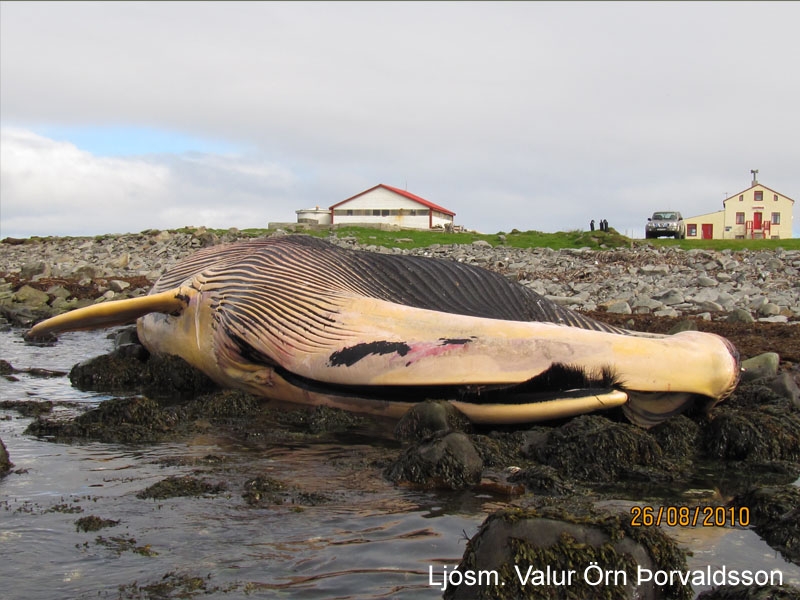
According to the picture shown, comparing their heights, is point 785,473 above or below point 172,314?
below

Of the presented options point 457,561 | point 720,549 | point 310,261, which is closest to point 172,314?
point 310,261

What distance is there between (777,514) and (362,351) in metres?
4.04

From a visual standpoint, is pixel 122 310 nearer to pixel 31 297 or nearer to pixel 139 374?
pixel 139 374

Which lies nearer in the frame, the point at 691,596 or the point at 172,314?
the point at 691,596

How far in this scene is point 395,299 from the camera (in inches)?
385

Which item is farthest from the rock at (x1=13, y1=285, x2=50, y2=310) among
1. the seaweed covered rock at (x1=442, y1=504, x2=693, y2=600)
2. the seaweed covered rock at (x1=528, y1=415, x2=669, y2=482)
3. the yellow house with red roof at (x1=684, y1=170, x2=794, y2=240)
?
the yellow house with red roof at (x1=684, y1=170, x2=794, y2=240)

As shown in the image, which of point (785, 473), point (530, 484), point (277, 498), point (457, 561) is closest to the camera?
point (457, 561)

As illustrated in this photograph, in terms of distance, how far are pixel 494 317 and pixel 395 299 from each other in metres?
1.17

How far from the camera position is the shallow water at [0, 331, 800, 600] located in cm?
479

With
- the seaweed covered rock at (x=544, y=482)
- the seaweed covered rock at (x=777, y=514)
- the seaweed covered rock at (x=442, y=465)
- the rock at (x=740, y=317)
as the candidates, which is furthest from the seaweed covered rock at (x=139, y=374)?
the rock at (x=740, y=317)

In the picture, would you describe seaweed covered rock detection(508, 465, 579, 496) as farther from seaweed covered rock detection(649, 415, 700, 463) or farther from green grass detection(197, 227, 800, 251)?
green grass detection(197, 227, 800, 251)

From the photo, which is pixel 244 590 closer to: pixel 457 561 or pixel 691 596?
pixel 457 561

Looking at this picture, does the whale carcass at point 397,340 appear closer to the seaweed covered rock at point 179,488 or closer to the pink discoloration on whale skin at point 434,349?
the pink discoloration on whale skin at point 434,349

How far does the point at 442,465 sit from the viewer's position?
22.4 ft
